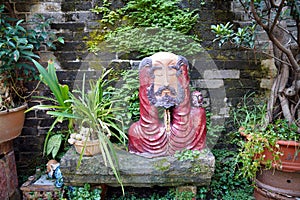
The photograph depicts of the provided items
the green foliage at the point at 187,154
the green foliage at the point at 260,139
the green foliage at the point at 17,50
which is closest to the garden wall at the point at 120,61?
the green foliage at the point at 17,50

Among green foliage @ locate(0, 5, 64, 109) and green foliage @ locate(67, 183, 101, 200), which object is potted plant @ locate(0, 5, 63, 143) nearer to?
green foliage @ locate(0, 5, 64, 109)

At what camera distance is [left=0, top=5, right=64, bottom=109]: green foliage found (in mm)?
2453

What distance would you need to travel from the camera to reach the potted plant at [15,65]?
2457 mm

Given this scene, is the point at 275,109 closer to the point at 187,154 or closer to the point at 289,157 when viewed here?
the point at 289,157

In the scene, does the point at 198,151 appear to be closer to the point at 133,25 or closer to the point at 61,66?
the point at 133,25

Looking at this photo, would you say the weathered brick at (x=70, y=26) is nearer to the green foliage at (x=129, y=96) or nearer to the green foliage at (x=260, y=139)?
the green foliage at (x=129, y=96)

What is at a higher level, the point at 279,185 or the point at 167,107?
the point at 167,107

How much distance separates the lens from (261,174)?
2.50 m

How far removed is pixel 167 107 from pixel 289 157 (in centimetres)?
105

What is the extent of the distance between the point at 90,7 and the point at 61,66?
661 millimetres

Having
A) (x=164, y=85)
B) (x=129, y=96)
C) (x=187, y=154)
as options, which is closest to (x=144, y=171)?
(x=187, y=154)

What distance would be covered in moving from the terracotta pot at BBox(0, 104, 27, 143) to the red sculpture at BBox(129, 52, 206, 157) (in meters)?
1.12

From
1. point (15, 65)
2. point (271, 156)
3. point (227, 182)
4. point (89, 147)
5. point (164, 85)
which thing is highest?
point (15, 65)

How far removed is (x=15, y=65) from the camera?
2.60 m
